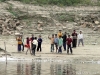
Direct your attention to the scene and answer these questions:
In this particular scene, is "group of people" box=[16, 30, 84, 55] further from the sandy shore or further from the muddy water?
the muddy water

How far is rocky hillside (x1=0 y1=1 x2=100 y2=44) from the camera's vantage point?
141 feet

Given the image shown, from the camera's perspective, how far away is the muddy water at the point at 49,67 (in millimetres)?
24516

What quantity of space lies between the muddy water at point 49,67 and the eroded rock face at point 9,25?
1189 cm

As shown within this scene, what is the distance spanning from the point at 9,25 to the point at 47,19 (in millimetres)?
4151

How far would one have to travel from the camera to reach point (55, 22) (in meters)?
45.7

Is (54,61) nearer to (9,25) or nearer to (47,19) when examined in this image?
(9,25)

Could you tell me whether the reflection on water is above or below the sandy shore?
above

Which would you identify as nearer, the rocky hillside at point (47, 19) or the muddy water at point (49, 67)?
the muddy water at point (49, 67)

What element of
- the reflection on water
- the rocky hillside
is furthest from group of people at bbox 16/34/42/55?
the rocky hillside

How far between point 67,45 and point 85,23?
12596 mm

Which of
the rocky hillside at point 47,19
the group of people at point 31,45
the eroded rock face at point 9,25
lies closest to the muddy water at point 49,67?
the group of people at point 31,45

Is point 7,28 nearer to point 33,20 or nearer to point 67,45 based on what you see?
point 33,20

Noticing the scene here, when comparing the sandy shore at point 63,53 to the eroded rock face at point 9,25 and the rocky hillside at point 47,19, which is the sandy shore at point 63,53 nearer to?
the eroded rock face at point 9,25

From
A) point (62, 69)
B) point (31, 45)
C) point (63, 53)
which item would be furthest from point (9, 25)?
point (62, 69)
